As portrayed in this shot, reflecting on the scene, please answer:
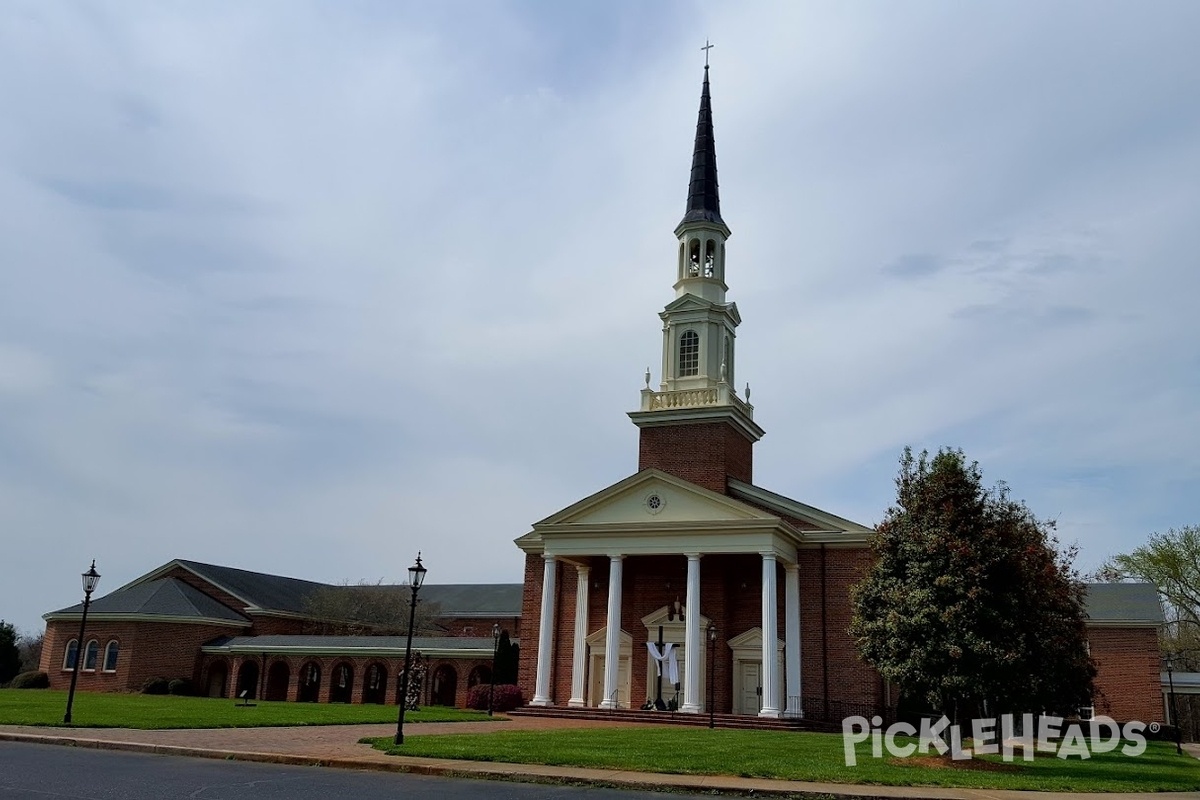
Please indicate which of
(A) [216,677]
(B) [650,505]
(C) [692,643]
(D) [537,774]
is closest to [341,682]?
(A) [216,677]

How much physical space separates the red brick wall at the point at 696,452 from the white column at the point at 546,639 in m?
6.25

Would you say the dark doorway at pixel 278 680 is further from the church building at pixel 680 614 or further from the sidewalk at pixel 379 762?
the sidewalk at pixel 379 762

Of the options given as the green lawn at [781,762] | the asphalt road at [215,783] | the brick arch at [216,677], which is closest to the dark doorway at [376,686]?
the brick arch at [216,677]

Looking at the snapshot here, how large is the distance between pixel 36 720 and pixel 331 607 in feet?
136

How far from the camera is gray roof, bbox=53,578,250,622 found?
51062 millimetres

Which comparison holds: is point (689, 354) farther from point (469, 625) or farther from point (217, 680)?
point (469, 625)

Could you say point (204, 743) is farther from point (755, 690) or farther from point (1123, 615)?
point (1123, 615)

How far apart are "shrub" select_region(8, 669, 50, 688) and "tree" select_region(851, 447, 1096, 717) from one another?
1788 inches

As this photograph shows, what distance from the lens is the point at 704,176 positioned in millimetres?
45969

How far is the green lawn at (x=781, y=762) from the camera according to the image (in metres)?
16.5

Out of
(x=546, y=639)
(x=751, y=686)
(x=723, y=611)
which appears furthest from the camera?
(x=723, y=611)

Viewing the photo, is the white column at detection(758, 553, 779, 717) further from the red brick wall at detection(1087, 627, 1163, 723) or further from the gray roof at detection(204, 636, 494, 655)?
the red brick wall at detection(1087, 627, 1163, 723)

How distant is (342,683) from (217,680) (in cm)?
724

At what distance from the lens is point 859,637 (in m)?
23.3
